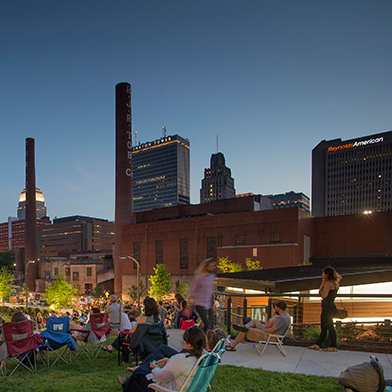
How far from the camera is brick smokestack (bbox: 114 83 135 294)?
49.8 meters

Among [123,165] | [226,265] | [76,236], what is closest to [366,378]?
[226,265]

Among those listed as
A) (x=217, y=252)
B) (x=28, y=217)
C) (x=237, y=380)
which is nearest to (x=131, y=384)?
(x=237, y=380)

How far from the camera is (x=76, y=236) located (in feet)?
460

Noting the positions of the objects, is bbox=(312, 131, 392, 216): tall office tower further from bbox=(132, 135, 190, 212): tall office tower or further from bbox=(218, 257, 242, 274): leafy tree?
bbox=(218, 257, 242, 274): leafy tree

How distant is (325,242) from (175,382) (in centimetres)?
4174

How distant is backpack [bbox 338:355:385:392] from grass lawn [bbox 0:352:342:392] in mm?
806

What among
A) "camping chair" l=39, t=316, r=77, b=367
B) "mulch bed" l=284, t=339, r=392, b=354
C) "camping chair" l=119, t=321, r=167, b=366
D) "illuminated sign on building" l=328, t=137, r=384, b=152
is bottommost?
"mulch bed" l=284, t=339, r=392, b=354

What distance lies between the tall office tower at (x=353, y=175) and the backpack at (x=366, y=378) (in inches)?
5391

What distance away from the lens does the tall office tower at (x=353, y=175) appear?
401ft

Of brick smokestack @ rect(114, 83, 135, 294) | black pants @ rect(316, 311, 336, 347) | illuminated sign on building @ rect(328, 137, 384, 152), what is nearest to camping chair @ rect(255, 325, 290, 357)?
black pants @ rect(316, 311, 336, 347)

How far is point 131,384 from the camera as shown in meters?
4.31

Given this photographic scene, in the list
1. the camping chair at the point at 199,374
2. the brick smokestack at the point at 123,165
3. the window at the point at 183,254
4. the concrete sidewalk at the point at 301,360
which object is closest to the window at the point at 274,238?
the window at the point at 183,254

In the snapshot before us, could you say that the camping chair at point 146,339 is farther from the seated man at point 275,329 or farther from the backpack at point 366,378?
the backpack at point 366,378

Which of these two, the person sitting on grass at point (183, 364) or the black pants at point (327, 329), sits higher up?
the person sitting on grass at point (183, 364)
